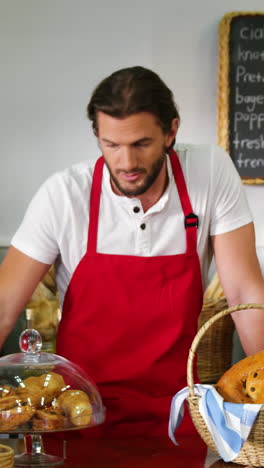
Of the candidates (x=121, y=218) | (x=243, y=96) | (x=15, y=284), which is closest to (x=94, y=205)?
(x=121, y=218)

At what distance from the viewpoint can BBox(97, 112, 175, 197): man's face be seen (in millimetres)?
1889

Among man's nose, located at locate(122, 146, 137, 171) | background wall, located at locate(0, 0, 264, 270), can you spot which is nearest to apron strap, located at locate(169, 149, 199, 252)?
man's nose, located at locate(122, 146, 137, 171)

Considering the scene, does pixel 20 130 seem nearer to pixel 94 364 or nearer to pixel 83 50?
pixel 83 50

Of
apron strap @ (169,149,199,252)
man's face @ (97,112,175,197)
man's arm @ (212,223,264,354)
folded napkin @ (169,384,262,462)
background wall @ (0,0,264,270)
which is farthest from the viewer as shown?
background wall @ (0,0,264,270)

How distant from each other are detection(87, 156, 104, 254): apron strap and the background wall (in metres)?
1.99

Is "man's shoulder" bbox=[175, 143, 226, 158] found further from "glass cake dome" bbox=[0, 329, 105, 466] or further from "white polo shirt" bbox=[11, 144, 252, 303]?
"glass cake dome" bbox=[0, 329, 105, 466]

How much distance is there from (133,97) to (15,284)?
541 mm

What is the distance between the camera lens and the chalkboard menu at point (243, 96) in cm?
413

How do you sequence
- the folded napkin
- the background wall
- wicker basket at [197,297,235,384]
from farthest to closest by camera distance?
the background wall, wicker basket at [197,297,235,384], the folded napkin

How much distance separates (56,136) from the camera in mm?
4129

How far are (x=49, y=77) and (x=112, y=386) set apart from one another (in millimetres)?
2410

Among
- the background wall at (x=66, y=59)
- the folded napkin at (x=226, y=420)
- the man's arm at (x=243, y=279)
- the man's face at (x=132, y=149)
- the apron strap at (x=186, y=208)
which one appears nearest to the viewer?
the folded napkin at (x=226, y=420)

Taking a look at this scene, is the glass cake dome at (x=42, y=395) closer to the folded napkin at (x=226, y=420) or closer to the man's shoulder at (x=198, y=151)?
the folded napkin at (x=226, y=420)

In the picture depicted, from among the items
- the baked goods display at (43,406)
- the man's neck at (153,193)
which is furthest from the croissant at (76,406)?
the man's neck at (153,193)
